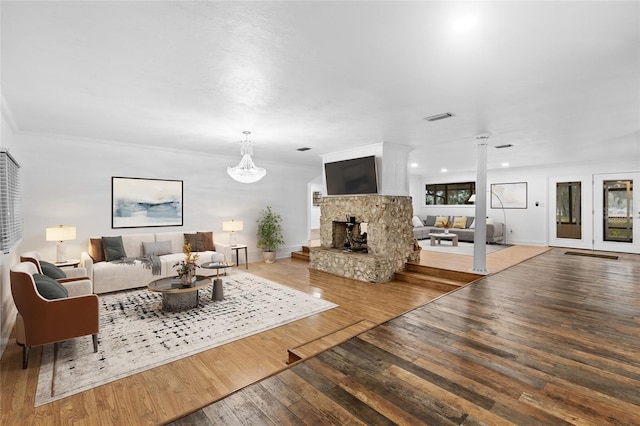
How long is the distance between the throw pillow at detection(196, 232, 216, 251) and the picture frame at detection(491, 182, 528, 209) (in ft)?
29.4

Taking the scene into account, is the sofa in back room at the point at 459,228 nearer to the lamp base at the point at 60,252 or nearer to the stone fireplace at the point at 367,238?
the stone fireplace at the point at 367,238

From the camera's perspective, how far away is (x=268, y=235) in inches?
306

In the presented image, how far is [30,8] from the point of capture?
6.02 feet

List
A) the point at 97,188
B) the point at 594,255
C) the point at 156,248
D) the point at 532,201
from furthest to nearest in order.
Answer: the point at 532,201 → the point at 594,255 → the point at 156,248 → the point at 97,188

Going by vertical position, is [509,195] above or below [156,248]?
above

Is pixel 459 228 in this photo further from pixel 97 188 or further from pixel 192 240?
pixel 97 188

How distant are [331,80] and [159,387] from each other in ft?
10.1

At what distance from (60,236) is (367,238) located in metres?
5.32

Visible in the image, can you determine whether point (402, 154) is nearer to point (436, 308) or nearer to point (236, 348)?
point (436, 308)

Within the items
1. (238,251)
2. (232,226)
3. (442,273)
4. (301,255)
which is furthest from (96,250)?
(442,273)

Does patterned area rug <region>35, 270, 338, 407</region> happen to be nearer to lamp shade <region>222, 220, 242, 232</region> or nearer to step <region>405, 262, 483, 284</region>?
lamp shade <region>222, 220, 242, 232</region>

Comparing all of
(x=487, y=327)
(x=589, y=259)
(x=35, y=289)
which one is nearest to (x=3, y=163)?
(x=35, y=289)

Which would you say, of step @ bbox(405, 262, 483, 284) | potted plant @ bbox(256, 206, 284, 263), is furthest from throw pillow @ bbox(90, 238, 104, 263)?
step @ bbox(405, 262, 483, 284)

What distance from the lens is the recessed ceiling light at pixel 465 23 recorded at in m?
1.90
